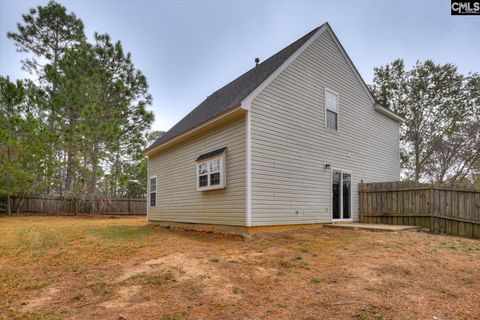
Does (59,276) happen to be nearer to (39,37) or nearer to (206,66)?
(206,66)

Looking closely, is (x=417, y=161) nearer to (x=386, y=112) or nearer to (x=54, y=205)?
(x=386, y=112)

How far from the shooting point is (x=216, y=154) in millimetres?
8719

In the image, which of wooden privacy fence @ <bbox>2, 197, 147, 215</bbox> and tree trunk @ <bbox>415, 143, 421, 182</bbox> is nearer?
wooden privacy fence @ <bbox>2, 197, 147, 215</bbox>

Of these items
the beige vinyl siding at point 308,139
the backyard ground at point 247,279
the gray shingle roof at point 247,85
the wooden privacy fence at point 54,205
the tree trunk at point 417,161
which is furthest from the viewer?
the tree trunk at point 417,161

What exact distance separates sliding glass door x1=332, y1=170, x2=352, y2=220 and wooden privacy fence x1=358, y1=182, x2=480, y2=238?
0.69 meters

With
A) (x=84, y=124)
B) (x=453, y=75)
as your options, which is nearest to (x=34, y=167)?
(x=84, y=124)

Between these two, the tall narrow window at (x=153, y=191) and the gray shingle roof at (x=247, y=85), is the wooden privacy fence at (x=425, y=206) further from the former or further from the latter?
the tall narrow window at (x=153, y=191)

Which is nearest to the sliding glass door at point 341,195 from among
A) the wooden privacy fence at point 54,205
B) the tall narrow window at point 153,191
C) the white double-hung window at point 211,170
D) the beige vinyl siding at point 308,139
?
the beige vinyl siding at point 308,139

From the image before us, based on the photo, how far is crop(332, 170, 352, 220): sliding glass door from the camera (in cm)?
1020

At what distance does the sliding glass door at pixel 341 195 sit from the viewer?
10.2 metres

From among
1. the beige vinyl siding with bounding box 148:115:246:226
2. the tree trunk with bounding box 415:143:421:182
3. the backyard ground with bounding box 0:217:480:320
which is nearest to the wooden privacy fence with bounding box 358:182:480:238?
the backyard ground with bounding box 0:217:480:320

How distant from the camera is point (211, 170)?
903 cm

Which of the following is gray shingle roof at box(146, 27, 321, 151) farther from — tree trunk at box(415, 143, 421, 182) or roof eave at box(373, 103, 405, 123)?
tree trunk at box(415, 143, 421, 182)

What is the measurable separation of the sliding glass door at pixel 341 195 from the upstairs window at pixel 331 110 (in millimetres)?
1670
